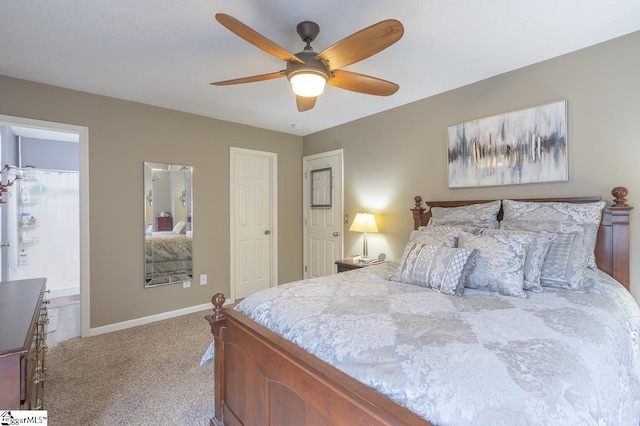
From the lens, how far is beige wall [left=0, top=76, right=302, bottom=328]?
3.06 metres

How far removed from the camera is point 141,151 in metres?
3.47

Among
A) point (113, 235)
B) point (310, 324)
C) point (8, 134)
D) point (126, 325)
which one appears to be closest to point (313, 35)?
point (310, 324)

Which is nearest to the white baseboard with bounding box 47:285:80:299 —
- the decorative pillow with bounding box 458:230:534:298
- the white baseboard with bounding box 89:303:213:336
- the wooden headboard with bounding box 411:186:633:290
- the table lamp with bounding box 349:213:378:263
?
the white baseboard with bounding box 89:303:213:336

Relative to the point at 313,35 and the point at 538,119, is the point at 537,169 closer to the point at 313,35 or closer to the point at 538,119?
the point at 538,119

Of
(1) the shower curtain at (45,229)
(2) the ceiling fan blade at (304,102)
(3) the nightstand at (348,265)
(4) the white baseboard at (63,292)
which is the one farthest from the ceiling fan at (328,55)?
(4) the white baseboard at (63,292)

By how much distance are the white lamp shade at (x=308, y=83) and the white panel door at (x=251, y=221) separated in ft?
8.09

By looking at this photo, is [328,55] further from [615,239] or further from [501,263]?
[615,239]

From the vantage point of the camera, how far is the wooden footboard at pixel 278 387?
0.92 metres

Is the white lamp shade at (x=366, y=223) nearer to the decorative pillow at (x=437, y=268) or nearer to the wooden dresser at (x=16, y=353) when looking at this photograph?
the decorative pillow at (x=437, y=268)

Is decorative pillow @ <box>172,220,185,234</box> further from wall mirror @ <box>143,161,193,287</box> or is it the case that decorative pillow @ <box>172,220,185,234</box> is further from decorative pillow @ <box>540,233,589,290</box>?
decorative pillow @ <box>540,233,589,290</box>

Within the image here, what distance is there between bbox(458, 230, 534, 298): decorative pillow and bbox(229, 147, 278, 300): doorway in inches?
123

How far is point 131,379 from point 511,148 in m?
3.62

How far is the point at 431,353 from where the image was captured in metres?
1.03

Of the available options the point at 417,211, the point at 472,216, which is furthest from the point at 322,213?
the point at 472,216
